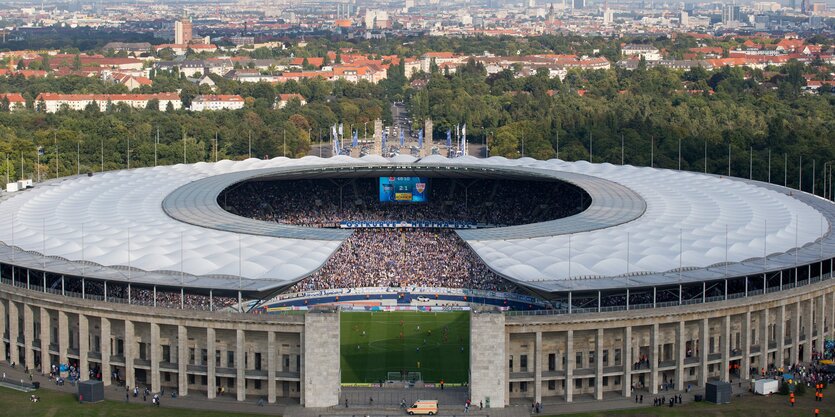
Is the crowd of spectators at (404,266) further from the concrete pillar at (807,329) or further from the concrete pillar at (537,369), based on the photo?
the concrete pillar at (807,329)

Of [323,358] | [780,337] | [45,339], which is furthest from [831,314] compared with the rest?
[45,339]

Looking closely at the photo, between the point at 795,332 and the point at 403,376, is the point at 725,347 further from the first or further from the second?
the point at 403,376

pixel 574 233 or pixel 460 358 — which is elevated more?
pixel 574 233

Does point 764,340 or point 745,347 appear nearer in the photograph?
point 745,347

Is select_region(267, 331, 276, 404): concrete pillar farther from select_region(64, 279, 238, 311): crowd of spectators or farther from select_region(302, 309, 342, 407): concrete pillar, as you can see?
select_region(64, 279, 238, 311): crowd of spectators

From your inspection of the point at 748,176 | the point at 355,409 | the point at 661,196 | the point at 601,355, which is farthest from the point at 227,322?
the point at 748,176

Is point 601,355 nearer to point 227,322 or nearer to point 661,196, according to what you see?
point 227,322
